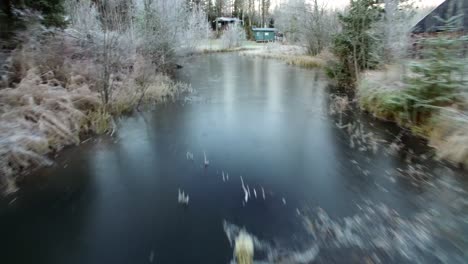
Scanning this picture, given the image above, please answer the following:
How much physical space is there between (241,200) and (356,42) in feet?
28.1

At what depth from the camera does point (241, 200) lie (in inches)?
144

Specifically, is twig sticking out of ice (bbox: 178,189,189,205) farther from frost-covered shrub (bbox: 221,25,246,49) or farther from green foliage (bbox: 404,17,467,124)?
frost-covered shrub (bbox: 221,25,246,49)

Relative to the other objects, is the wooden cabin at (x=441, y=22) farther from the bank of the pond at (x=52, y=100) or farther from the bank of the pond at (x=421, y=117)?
the bank of the pond at (x=52, y=100)

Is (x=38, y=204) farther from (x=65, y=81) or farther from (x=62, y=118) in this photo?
(x=65, y=81)

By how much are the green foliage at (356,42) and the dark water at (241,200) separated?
4.52 meters

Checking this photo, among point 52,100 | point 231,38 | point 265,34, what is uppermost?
point 265,34

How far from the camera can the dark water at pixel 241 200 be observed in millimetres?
2777

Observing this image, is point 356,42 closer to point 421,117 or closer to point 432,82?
point 421,117

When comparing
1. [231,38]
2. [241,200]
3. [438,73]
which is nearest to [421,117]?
[438,73]

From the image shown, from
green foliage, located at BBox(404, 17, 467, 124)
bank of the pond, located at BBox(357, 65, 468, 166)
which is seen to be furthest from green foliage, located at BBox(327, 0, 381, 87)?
green foliage, located at BBox(404, 17, 467, 124)

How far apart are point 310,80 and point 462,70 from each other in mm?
7604

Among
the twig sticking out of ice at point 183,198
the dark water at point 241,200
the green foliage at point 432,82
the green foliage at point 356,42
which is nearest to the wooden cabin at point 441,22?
the green foliage at point 432,82

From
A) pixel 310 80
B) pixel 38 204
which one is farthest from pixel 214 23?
pixel 38 204

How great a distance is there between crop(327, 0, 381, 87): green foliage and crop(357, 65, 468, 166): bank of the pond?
93.5 inches
